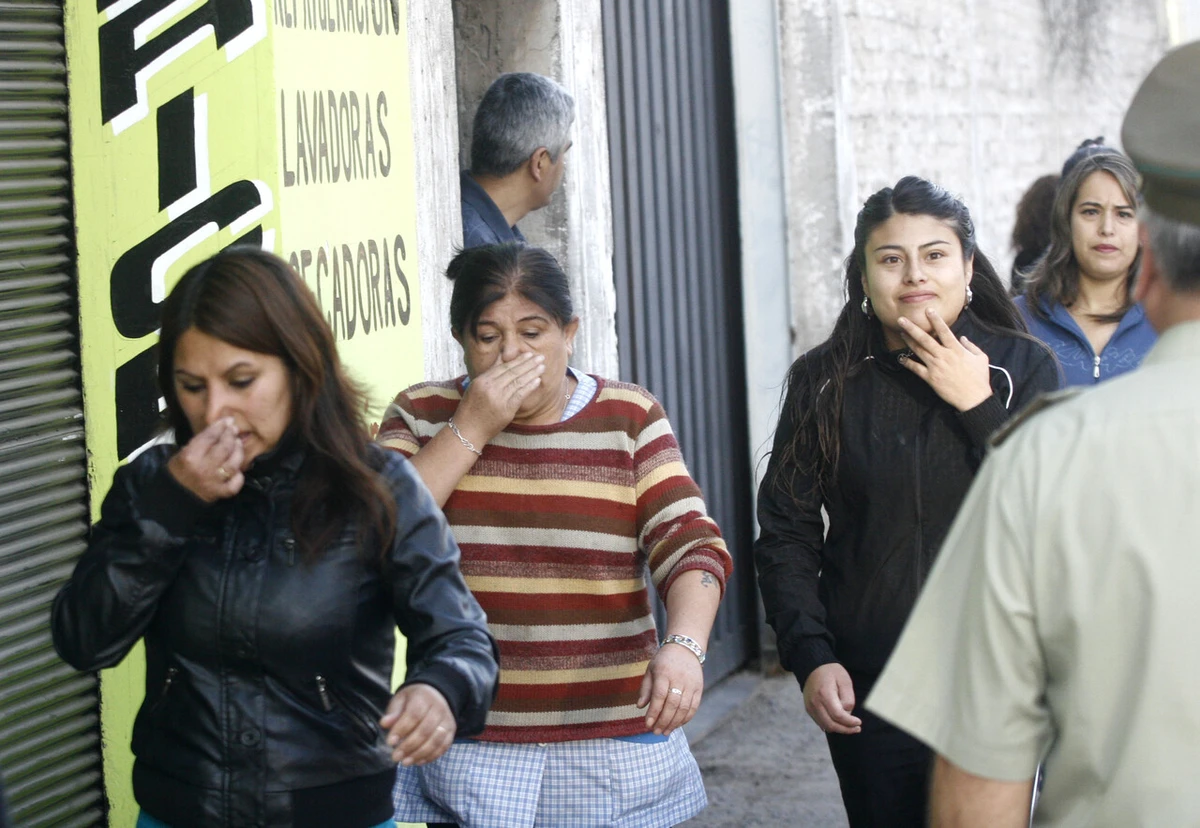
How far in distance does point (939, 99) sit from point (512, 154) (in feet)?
17.4

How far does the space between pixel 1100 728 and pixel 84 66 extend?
2.85 metres

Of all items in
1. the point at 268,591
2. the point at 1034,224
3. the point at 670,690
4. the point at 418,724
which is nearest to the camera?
the point at 418,724

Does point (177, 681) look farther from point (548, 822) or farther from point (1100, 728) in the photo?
point (1100, 728)

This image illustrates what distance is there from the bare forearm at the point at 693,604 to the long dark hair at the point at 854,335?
0.45 m

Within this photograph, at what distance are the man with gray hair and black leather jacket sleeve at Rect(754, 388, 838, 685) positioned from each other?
1.54m

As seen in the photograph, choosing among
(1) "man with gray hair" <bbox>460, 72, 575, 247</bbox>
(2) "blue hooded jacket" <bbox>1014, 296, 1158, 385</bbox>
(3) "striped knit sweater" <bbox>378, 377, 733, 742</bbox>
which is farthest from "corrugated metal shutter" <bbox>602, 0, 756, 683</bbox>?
(3) "striped knit sweater" <bbox>378, 377, 733, 742</bbox>

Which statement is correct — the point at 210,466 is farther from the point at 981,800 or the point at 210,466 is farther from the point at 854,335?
the point at 854,335

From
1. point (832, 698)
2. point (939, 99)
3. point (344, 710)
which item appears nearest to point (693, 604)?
point (832, 698)

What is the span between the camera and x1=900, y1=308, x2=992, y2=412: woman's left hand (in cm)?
322

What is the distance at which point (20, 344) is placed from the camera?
11.8 feet

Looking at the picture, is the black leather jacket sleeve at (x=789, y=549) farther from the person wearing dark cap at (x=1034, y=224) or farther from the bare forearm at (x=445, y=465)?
the person wearing dark cap at (x=1034, y=224)

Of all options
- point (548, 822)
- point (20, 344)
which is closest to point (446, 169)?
point (20, 344)

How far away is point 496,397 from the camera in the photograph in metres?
3.10

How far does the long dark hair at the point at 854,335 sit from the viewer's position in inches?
134
